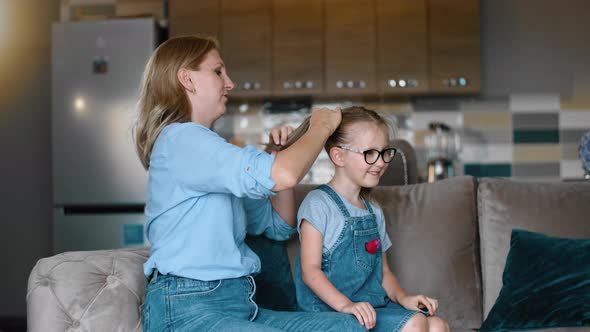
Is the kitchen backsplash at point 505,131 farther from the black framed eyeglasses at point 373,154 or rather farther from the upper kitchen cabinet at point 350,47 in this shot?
the black framed eyeglasses at point 373,154

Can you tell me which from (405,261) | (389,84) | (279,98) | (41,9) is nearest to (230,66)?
(279,98)

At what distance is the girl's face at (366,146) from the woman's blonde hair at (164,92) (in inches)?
17.4

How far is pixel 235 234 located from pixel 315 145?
33 centimetres

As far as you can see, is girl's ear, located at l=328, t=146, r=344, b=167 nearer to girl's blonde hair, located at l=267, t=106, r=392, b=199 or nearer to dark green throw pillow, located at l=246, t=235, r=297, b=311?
girl's blonde hair, located at l=267, t=106, r=392, b=199

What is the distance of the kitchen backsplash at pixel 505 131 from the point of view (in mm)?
4926

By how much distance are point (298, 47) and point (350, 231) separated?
10.4 ft

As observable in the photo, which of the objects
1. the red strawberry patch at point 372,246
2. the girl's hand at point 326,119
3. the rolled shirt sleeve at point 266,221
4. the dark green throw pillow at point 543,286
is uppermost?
the girl's hand at point 326,119

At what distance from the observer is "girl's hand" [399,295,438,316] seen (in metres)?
1.66

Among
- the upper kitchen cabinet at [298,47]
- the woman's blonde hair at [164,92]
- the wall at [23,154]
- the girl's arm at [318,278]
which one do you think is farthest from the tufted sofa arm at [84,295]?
the wall at [23,154]

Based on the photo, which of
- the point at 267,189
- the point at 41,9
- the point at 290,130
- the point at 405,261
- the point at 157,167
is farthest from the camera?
the point at 41,9

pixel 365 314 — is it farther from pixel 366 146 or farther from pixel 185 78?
pixel 185 78

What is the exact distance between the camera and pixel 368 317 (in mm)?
1498

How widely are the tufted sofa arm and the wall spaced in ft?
12.2

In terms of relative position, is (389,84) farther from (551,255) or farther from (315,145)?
(315,145)
